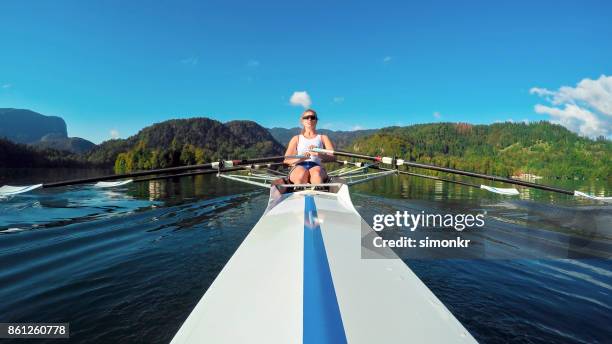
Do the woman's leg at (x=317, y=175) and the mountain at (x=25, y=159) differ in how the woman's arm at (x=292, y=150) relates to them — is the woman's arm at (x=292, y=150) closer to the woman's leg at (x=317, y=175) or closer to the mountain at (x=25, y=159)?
the woman's leg at (x=317, y=175)

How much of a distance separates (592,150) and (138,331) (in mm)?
218584

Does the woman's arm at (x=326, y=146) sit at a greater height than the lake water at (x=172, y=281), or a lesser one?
greater

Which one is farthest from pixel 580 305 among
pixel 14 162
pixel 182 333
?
pixel 14 162

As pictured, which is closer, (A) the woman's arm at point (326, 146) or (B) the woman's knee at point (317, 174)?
(B) the woman's knee at point (317, 174)

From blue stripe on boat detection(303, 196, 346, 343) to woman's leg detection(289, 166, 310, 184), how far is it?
368 cm

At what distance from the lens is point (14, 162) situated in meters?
86.3

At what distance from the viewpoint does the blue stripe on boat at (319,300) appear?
1587mm

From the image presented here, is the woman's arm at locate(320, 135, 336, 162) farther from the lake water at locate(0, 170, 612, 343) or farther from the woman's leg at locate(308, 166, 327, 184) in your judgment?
the lake water at locate(0, 170, 612, 343)

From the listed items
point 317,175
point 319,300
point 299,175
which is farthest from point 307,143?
point 319,300

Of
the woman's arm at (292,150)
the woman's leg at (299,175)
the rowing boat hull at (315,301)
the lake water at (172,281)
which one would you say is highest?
the woman's arm at (292,150)

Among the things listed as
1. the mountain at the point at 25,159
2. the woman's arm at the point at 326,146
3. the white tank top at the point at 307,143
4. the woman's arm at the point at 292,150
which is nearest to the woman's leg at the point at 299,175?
the woman's arm at the point at 292,150

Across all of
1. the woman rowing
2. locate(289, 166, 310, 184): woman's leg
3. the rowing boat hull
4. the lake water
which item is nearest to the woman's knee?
the woman rowing

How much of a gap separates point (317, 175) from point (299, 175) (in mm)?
435

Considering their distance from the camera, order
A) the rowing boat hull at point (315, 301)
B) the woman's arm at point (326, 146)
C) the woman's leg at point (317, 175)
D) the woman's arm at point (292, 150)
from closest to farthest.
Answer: the rowing boat hull at point (315, 301) < the woman's leg at point (317, 175) < the woman's arm at point (292, 150) < the woman's arm at point (326, 146)
